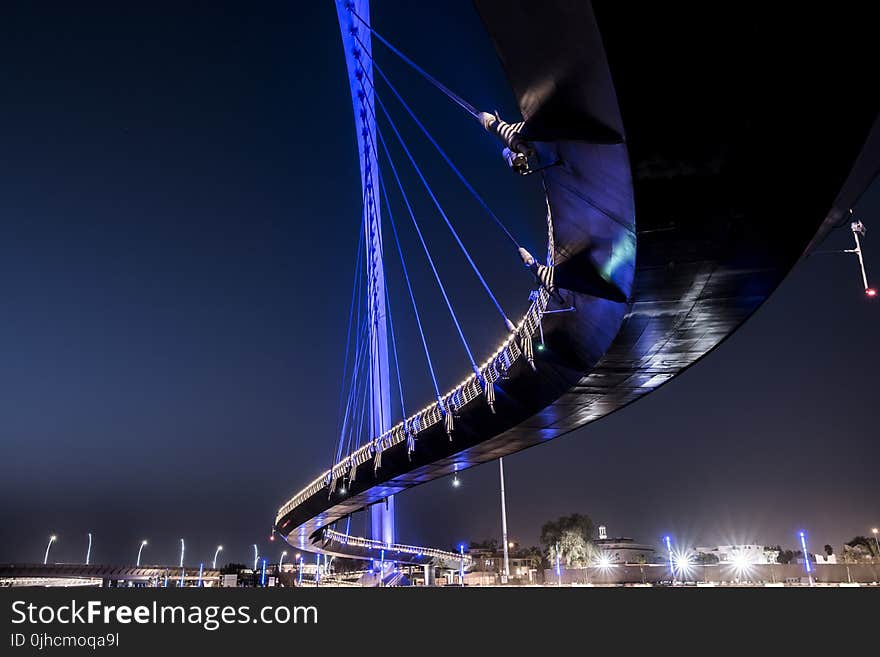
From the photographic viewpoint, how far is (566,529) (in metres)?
96.4

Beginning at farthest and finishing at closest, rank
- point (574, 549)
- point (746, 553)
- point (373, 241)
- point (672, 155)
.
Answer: point (746, 553) → point (574, 549) → point (373, 241) → point (672, 155)

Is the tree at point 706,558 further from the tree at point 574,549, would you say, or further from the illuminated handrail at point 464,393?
the illuminated handrail at point 464,393

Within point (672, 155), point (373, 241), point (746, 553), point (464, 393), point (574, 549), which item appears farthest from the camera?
point (746, 553)

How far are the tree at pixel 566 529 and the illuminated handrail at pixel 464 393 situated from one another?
5372 centimetres

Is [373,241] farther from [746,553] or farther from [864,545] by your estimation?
[864,545]

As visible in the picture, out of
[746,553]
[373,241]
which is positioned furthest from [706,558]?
[373,241]

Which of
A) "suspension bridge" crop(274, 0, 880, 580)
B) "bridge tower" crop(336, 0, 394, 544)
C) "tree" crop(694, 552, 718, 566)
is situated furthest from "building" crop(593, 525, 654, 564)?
"suspension bridge" crop(274, 0, 880, 580)

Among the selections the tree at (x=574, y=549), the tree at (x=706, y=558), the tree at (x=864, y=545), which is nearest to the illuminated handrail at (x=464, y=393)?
the tree at (x=574, y=549)

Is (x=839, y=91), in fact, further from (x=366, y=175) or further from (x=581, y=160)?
(x=366, y=175)

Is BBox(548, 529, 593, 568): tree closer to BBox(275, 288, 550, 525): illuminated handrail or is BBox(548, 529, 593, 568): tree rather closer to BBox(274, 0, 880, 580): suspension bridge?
BBox(275, 288, 550, 525): illuminated handrail

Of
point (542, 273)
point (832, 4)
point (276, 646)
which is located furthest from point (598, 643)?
point (832, 4)

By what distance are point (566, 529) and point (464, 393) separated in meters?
72.2

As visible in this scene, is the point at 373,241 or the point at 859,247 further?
the point at 373,241

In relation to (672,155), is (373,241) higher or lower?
higher
